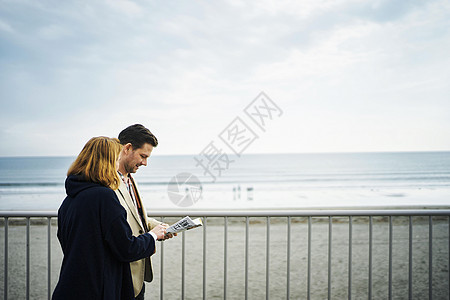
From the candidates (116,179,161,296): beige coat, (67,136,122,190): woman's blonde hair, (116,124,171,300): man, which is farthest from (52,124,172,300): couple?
(116,124,171,300): man

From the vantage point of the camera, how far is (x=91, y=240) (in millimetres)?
1519

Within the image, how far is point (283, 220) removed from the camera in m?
12.2

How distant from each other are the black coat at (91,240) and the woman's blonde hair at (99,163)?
0.04 metres

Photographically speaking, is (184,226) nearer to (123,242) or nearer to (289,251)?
(123,242)

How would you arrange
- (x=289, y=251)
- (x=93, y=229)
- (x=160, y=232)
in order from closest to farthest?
(x=93, y=229)
(x=160, y=232)
(x=289, y=251)

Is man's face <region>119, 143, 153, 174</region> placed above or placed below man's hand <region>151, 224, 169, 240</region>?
above

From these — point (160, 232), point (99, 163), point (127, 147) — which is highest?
point (127, 147)

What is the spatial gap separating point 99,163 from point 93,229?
0.32 m

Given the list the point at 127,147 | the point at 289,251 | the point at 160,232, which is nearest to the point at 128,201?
the point at 160,232

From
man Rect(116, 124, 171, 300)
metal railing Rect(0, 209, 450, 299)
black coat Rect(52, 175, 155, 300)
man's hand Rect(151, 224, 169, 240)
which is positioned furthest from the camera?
metal railing Rect(0, 209, 450, 299)

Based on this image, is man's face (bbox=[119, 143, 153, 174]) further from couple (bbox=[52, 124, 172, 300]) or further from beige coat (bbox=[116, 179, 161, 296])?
couple (bbox=[52, 124, 172, 300])

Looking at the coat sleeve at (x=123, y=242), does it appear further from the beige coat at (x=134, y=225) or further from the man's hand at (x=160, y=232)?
the beige coat at (x=134, y=225)

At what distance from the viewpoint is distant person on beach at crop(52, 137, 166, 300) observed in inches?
59.4

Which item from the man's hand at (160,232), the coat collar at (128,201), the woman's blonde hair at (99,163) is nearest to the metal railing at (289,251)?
the man's hand at (160,232)
